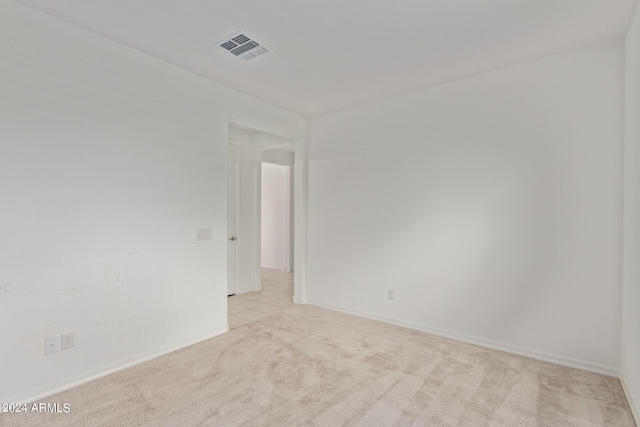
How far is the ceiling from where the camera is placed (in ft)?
6.80

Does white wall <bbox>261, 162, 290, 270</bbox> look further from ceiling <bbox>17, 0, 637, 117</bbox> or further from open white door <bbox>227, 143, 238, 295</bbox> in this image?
ceiling <bbox>17, 0, 637, 117</bbox>

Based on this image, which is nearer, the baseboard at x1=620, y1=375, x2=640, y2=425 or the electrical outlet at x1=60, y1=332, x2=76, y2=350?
the baseboard at x1=620, y1=375, x2=640, y2=425

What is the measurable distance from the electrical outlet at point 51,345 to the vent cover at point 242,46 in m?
2.47

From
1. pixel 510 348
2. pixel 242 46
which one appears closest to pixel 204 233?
pixel 242 46

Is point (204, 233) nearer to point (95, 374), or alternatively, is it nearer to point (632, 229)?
point (95, 374)

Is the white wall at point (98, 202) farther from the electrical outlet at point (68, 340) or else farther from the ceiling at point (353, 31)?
the ceiling at point (353, 31)

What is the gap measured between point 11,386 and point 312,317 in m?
2.61

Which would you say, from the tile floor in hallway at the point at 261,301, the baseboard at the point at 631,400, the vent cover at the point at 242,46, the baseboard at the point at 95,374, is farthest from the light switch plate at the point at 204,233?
the baseboard at the point at 631,400

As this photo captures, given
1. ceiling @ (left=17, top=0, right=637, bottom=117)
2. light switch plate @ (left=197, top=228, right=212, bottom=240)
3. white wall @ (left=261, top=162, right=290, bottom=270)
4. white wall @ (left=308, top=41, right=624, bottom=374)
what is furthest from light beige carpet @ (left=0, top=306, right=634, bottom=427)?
white wall @ (left=261, top=162, right=290, bottom=270)

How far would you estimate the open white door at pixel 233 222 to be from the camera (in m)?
4.93

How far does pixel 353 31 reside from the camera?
234cm

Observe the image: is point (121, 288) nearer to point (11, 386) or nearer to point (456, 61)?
point (11, 386)

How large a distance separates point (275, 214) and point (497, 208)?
16.5 feet

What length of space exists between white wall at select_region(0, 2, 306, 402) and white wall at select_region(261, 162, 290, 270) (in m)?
3.73
